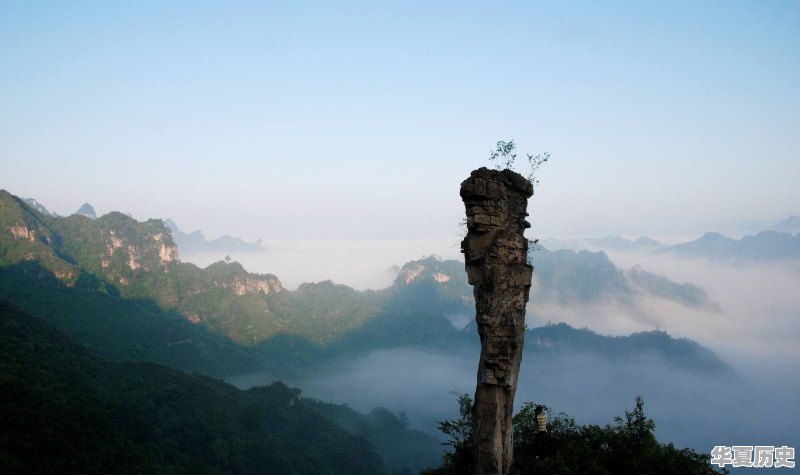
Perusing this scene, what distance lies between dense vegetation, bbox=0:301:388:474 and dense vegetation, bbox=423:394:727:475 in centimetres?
3305

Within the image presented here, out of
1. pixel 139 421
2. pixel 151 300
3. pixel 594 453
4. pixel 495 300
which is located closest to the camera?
pixel 495 300

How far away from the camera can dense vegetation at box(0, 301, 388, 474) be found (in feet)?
119

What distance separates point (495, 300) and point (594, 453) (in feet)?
22.4

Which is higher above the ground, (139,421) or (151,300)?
(151,300)

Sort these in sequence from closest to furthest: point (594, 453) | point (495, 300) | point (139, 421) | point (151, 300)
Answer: point (495, 300)
point (594, 453)
point (139, 421)
point (151, 300)

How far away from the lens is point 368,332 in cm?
19738

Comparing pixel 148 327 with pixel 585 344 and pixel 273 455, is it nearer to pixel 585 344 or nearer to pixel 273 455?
pixel 273 455

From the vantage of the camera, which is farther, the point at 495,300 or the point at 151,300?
the point at 151,300

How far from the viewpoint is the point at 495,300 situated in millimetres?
15508

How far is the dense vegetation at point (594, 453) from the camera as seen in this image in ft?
51.5

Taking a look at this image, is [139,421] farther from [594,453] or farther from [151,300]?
[151,300]

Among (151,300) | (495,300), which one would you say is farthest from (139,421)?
(151,300)

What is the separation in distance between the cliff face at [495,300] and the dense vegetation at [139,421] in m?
33.4

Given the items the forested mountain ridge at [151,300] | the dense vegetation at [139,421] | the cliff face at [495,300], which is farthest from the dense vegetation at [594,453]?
the forested mountain ridge at [151,300]
